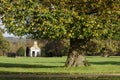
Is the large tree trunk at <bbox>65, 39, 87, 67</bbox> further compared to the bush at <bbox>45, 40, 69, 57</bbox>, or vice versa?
the bush at <bbox>45, 40, 69, 57</bbox>

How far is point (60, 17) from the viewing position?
98.5ft

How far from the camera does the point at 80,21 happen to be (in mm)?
30844

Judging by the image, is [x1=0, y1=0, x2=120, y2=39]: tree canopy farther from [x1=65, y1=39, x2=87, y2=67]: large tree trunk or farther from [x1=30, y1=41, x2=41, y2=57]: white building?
[x1=30, y1=41, x2=41, y2=57]: white building

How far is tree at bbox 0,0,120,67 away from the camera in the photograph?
97.9 feet

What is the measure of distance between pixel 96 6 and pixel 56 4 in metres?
3.03

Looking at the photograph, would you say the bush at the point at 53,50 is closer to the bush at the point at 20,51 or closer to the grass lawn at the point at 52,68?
the bush at the point at 20,51

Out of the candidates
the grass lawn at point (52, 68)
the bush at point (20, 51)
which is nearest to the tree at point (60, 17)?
the grass lawn at point (52, 68)

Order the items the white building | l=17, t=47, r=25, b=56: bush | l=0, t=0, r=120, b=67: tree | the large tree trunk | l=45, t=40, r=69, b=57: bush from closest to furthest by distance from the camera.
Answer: l=0, t=0, r=120, b=67: tree < the large tree trunk < l=45, t=40, r=69, b=57: bush < l=17, t=47, r=25, b=56: bush < the white building

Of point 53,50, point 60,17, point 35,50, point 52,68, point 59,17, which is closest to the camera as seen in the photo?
point 60,17

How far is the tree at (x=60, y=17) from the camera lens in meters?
29.8

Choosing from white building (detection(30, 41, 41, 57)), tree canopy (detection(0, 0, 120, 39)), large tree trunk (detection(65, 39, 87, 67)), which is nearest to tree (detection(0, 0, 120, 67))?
tree canopy (detection(0, 0, 120, 39))

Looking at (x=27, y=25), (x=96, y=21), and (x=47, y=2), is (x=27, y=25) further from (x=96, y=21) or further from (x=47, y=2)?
(x=96, y=21)

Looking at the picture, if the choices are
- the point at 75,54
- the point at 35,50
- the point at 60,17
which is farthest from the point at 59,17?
the point at 35,50

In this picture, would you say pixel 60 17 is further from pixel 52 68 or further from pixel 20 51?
pixel 20 51
